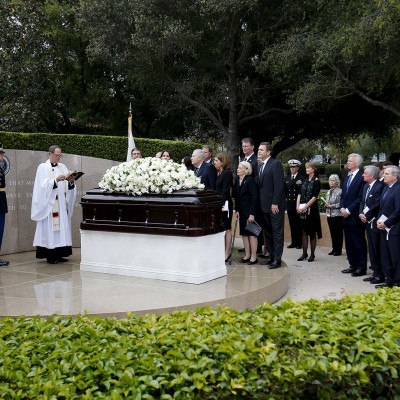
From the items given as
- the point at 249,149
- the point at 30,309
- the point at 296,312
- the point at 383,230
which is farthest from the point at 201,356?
the point at 249,149

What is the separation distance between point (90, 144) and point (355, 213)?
6584mm

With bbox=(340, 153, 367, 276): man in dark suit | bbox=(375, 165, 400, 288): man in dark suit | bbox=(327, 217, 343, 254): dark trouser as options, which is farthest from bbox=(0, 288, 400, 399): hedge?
bbox=(327, 217, 343, 254): dark trouser

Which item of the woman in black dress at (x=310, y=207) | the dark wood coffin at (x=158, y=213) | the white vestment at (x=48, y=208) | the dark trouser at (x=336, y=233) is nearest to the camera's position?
the dark wood coffin at (x=158, y=213)

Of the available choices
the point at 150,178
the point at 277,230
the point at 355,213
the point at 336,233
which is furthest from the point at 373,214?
the point at 150,178

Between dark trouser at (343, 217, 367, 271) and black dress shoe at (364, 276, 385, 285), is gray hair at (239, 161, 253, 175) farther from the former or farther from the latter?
black dress shoe at (364, 276, 385, 285)

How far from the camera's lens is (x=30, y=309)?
21.6ft

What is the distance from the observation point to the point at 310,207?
11062 mm

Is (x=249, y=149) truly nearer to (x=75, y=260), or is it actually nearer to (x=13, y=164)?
(x=75, y=260)

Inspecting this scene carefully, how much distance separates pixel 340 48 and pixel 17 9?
487 inches

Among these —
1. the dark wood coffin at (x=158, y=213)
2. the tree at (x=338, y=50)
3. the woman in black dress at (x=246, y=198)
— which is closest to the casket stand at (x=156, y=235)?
the dark wood coffin at (x=158, y=213)

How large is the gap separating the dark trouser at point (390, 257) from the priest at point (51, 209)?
Answer: 549cm

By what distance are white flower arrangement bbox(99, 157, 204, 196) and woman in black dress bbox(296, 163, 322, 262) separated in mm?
3318

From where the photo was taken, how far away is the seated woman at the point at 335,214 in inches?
464

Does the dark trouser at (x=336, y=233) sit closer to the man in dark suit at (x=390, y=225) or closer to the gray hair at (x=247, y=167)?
the man in dark suit at (x=390, y=225)
